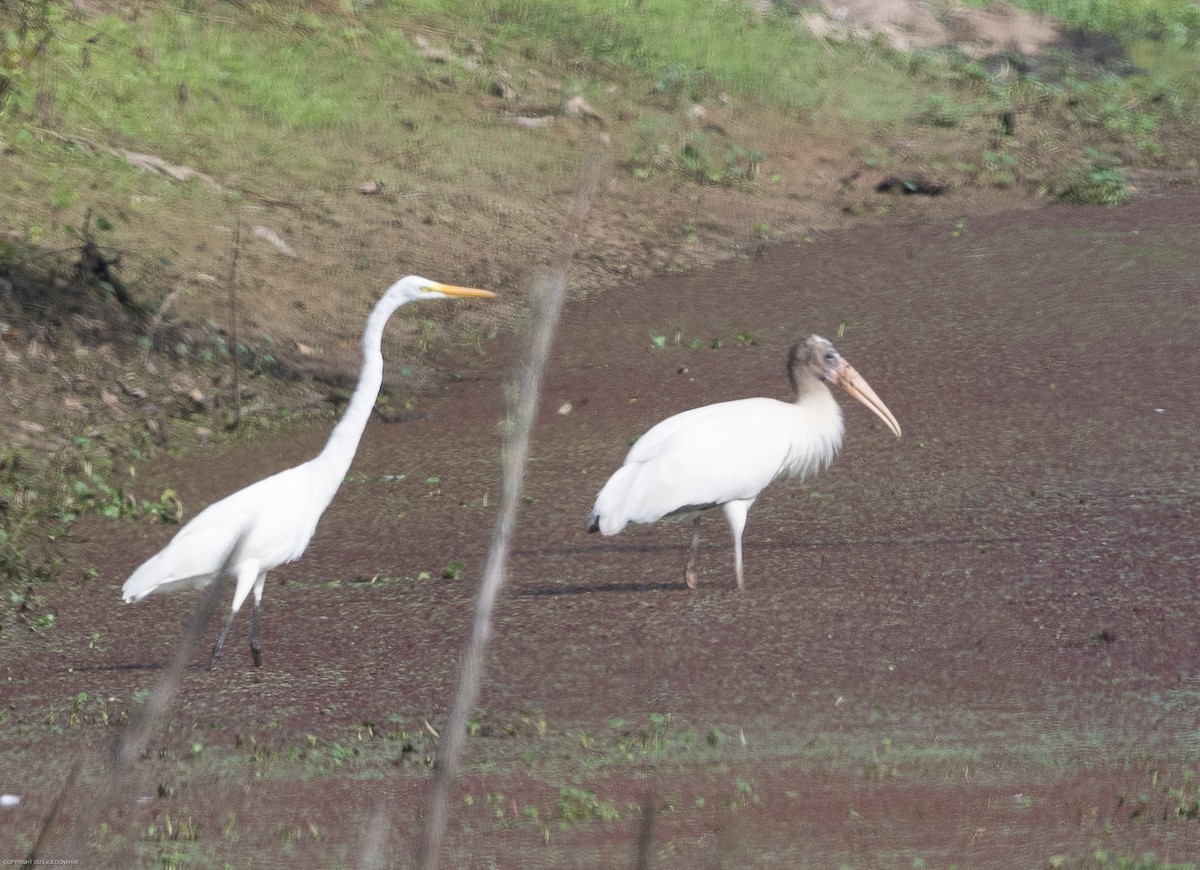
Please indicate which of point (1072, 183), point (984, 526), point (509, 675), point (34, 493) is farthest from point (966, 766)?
point (1072, 183)

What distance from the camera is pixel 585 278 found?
11844 mm

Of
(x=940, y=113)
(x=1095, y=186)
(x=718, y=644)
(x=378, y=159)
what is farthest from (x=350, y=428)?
(x=940, y=113)

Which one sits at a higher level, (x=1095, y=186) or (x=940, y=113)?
(x=1095, y=186)

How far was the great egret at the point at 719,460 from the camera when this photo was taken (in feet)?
22.2

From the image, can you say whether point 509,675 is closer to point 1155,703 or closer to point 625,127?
point 1155,703

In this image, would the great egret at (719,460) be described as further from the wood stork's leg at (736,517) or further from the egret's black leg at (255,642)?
the egret's black leg at (255,642)

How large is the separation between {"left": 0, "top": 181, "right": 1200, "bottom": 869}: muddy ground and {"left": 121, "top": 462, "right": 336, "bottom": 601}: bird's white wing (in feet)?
1.29

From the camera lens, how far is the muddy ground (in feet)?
15.0

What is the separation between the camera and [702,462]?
685cm

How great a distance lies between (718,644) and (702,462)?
1.01m

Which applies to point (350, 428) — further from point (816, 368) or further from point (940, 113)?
point (940, 113)

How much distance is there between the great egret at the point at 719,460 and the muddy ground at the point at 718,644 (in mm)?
326

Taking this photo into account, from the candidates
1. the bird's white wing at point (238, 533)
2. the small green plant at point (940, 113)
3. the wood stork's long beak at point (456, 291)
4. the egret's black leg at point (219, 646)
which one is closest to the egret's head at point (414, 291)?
the wood stork's long beak at point (456, 291)

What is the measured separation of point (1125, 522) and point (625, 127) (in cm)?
795
